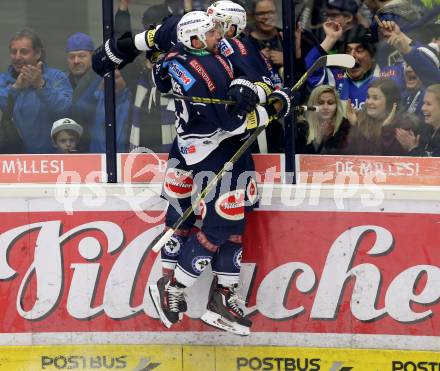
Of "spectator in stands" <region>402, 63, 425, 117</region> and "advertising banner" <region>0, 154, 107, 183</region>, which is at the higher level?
"spectator in stands" <region>402, 63, 425, 117</region>

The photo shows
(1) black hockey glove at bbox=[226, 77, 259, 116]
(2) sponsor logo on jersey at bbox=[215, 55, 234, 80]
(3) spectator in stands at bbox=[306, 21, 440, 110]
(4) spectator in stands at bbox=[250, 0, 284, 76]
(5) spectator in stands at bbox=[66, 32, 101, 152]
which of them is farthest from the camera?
(5) spectator in stands at bbox=[66, 32, 101, 152]

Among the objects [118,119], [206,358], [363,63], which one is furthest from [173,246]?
[363,63]

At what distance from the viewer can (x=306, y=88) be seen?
5496 mm

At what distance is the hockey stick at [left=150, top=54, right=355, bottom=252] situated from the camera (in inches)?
205

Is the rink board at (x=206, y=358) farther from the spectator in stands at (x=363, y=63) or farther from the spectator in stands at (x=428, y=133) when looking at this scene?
the spectator in stands at (x=363, y=63)

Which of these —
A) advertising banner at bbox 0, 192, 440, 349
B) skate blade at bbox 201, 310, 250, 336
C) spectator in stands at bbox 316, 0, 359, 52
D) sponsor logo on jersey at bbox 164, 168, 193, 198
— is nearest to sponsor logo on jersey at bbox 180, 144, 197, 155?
sponsor logo on jersey at bbox 164, 168, 193, 198

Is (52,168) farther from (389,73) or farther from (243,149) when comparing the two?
(389,73)

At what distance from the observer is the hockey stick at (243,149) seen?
5215 millimetres

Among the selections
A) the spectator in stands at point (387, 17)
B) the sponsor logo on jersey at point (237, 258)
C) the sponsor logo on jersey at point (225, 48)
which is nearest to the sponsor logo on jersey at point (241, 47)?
the sponsor logo on jersey at point (225, 48)

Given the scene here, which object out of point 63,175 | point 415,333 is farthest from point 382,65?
point 63,175

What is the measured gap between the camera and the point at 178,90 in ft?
16.8

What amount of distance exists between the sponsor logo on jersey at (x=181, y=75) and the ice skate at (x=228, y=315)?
1087mm

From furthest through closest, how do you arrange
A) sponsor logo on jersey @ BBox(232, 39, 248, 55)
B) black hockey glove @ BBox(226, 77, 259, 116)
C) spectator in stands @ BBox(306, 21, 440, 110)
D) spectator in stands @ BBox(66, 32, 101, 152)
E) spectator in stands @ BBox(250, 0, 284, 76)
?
spectator in stands @ BBox(66, 32, 101, 152) < spectator in stands @ BBox(250, 0, 284, 76) < spectator in stands @ BBox(306, 21, 440, 110) < sponsor logo on jersey @ BBox(232, 39, 248, 55) < black hockey glove @ BBox(226, 77, 259, 116)

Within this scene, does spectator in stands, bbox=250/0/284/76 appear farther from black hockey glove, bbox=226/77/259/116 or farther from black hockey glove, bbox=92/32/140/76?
black hockey glove, bbox=92/32/140/76
